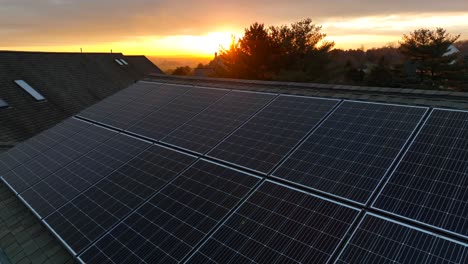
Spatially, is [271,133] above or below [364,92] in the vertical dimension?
below

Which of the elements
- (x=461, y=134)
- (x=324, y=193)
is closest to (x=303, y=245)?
(x=324, y=193)

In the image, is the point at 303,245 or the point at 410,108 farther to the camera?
the point at 410,108

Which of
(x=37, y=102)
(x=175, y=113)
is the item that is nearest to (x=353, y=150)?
(x=175, y=113)

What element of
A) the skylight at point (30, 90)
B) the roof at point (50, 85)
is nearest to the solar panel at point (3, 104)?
the roof at point (50, 85)

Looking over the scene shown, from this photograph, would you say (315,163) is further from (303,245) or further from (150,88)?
(150,88)

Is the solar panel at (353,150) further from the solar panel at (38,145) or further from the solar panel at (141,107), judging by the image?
the solar panel at (38,145)

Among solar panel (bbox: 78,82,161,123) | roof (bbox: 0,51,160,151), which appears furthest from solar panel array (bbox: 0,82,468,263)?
roof (bbox: 0,51,160,151)

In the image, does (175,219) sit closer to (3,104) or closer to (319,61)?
(3,104)
